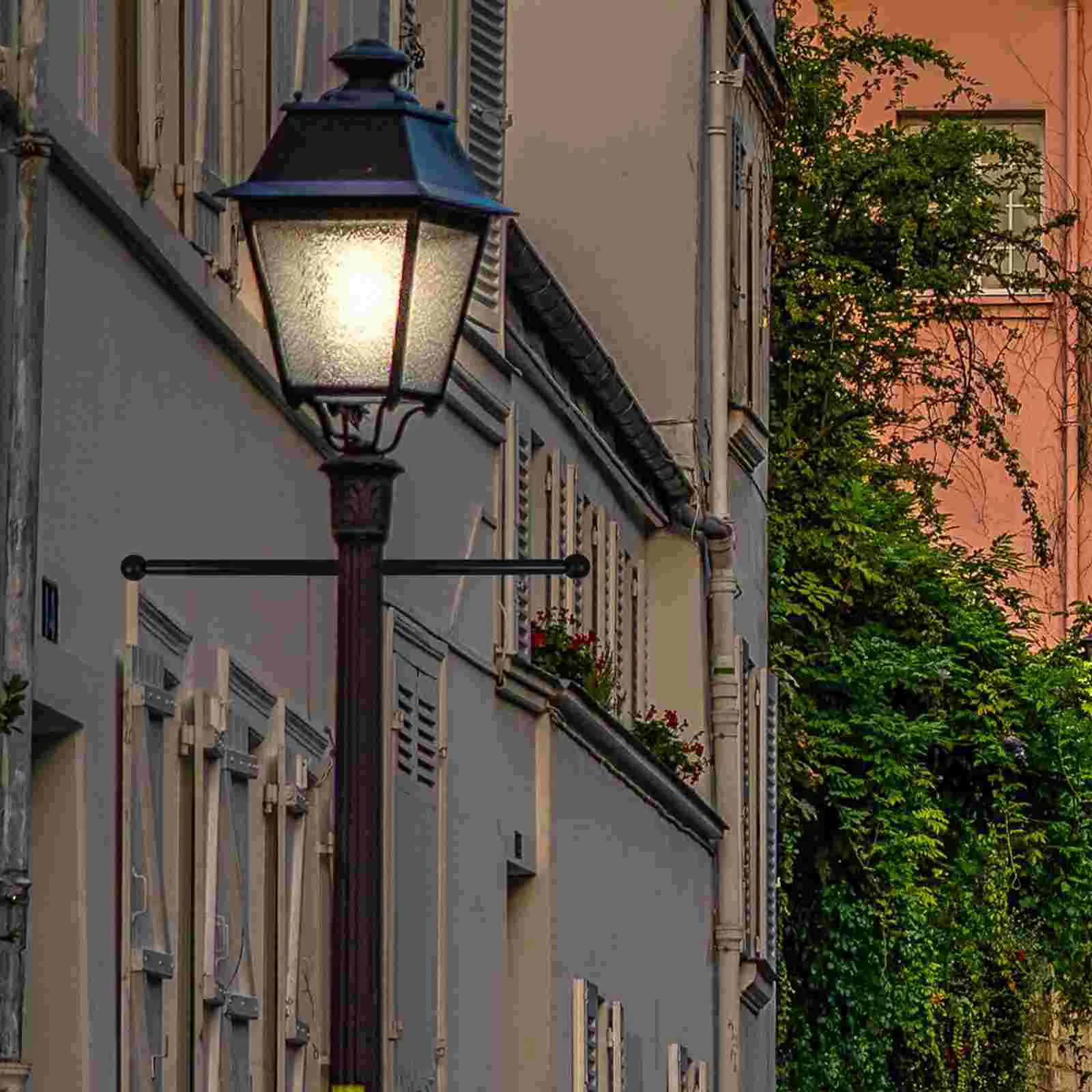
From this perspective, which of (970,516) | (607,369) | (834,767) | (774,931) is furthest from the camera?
(970,516)

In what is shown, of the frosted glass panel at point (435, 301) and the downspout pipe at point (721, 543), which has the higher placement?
the downspout pipe at point (721, 543)

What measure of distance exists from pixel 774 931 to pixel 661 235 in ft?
14.3

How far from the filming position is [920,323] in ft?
95.9

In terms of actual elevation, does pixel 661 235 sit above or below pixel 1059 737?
above

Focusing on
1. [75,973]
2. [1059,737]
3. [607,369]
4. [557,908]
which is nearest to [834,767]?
[1059,737]

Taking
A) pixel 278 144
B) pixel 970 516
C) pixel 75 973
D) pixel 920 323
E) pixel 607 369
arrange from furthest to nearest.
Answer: pixel 970 516 < pixel 920 323 < pixel 607 369 < pixel 75 973 < pixel 278 144

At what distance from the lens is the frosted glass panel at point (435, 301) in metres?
7.53

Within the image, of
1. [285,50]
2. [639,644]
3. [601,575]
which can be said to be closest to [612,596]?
[601,575]

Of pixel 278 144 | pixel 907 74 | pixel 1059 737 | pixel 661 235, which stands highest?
pixel 907 74

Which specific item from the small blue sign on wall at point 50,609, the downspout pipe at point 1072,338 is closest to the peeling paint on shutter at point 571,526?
the small blue sign on wall at point 50,609

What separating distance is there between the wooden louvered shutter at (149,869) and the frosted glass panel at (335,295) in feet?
6.07

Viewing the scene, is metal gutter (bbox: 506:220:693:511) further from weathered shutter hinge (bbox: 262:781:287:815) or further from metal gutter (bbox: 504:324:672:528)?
weathered shutter hinge (bbox: 262:781:287:815)

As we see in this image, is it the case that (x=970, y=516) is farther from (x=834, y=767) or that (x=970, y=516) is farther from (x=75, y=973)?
(x=75, y=973)

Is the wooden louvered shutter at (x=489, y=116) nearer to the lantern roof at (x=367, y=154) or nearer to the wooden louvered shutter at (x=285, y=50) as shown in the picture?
the wooden louvered shutter at (x=285, y=50)
